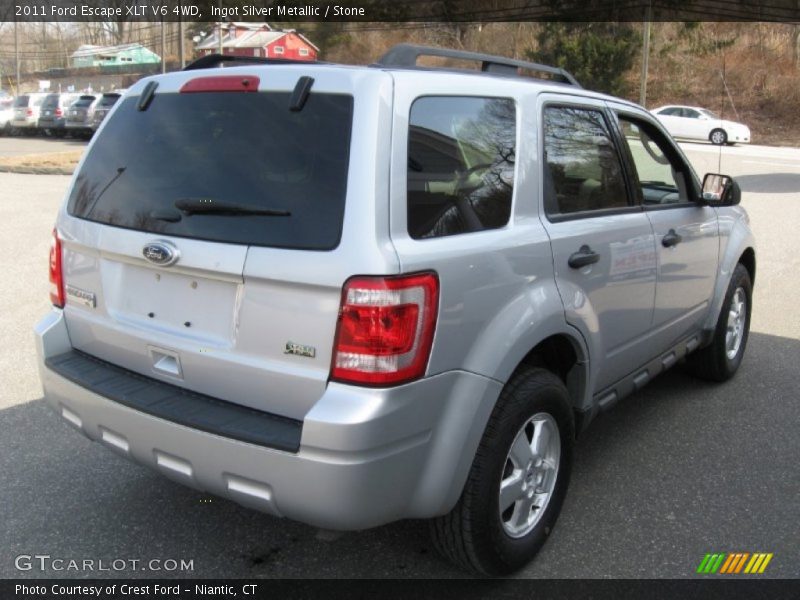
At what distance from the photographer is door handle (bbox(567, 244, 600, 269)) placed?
3.01 meters

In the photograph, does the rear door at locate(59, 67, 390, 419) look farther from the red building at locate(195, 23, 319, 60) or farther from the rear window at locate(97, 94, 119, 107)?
the red building at locate(195, 23, 319, 60)

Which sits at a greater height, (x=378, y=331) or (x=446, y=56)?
(x=446, y=56)

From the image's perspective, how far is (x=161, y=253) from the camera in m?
2.57

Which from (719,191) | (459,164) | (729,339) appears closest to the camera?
(459,164)

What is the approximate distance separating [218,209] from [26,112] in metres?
35.8

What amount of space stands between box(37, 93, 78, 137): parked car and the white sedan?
24.7m

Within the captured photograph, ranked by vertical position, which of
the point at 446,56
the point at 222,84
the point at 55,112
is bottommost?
the point at 222,84

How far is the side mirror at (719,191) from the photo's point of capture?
427 centimetres

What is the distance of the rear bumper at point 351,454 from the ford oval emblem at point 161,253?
0.53 m

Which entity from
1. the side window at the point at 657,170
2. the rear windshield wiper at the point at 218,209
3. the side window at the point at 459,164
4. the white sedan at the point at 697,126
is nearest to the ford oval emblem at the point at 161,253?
the rear windshield wiper at the point at 218,209

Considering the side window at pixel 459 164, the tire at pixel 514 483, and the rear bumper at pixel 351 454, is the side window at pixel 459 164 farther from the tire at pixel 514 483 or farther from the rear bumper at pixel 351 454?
the tire at pixel 514 483

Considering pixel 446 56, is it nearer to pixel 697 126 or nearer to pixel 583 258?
pixel 583 258

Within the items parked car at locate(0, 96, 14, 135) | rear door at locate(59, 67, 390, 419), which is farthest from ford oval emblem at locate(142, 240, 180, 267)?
parked car at locate(0, 96, 14, 135)

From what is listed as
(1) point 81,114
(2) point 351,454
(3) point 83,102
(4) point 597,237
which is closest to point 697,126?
(1) point 81,114
